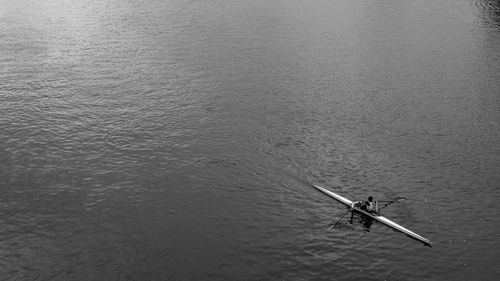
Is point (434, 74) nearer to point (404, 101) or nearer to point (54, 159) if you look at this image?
point (404, 101)

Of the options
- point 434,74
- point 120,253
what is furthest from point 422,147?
point 120,253

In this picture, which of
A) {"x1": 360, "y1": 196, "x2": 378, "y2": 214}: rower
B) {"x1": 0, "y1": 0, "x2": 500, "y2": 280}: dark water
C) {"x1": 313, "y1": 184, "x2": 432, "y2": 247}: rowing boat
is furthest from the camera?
{"x1": 360, "y1": 196, "x2": 378, "y2": 214}: rower

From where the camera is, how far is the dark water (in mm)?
63312

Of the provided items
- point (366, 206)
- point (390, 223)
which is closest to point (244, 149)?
point (366, 206)

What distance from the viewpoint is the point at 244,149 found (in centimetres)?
9256

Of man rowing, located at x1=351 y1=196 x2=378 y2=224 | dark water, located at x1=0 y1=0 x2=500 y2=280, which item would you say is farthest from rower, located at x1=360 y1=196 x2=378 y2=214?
dark water, located at x1=0 y1=0 x2=500 y2=280

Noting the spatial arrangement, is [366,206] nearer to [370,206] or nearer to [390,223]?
[370,206]

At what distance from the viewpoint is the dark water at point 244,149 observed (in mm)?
63312

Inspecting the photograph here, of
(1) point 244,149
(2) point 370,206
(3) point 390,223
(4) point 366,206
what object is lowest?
(3) point 390,223

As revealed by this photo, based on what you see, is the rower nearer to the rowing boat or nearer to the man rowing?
the man rowing

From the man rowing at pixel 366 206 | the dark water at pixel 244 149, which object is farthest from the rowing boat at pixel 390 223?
the dark water at pixel 244 149

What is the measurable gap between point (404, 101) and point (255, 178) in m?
49.6

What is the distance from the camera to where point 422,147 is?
9194 cm

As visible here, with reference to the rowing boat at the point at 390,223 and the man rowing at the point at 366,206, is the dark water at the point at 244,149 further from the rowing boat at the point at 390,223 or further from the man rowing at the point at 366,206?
the man rowing at the point at 366,206
